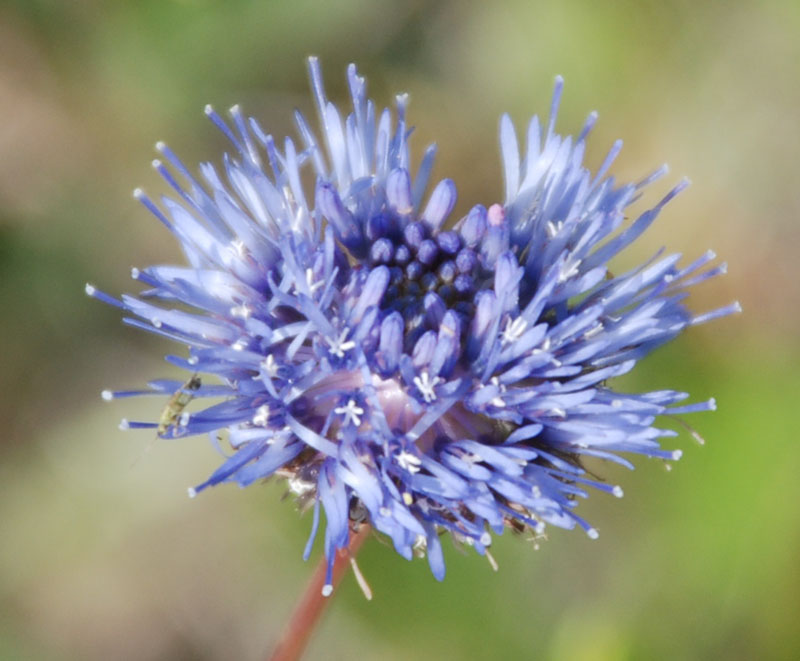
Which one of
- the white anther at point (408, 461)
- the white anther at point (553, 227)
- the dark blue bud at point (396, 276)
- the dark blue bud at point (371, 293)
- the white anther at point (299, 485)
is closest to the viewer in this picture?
the white anther at point (408, 461)

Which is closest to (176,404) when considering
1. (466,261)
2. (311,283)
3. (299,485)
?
(299,485)

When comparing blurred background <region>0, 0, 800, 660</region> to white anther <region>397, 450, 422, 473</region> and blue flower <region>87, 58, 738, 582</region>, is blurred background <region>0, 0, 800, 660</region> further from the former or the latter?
white anther <region>397, 450, 422, 473</region>

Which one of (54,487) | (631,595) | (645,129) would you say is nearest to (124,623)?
(54,487)

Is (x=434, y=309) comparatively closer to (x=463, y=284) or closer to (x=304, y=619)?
(x=463, y=284)

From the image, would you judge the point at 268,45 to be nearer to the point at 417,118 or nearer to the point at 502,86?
the point at 417,118

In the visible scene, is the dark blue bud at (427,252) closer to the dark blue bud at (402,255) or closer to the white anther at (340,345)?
the dark blue bud at (402,255)

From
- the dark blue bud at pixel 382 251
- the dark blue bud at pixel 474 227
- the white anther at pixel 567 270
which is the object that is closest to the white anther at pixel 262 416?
the dark blue bud at pixel 382 251

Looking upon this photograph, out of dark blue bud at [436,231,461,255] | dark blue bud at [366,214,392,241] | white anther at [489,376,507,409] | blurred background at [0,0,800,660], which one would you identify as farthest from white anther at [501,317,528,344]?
blurred background at [0,0,800,660]
